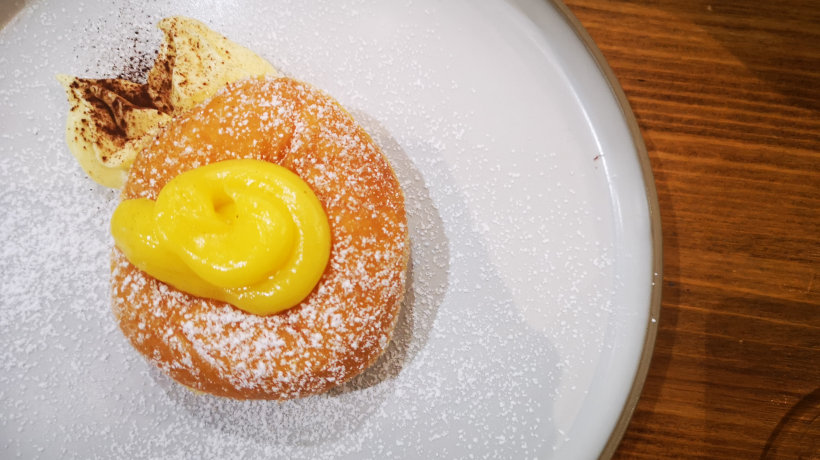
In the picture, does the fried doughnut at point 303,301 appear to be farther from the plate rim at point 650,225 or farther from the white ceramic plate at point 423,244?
the plate rim at point 650,225

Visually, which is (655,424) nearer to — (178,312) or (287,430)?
(287,430)

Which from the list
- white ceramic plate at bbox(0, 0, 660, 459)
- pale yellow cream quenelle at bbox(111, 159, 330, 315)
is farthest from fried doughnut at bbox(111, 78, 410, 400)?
white ceramic plate at bbox(0, 0, 660, 459)

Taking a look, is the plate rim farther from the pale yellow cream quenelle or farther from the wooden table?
the pale yellow cream quenelle

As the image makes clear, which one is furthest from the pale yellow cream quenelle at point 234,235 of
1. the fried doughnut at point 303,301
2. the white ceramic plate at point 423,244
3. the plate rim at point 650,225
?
the plate rim at point 650,225

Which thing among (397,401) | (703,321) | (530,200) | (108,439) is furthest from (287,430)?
(703,321)

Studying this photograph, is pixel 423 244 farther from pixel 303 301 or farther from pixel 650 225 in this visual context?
pixel 650 225

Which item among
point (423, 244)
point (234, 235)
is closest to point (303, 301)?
point (234, 235)
